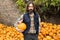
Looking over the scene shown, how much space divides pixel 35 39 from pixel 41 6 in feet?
13.9

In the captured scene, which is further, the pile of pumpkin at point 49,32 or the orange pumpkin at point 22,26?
the pile of pumpkin at point 49,32

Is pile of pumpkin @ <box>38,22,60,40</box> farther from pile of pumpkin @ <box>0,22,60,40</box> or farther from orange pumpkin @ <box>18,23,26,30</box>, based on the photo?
orange pumpkin @ <box>18,23,26,30</box>

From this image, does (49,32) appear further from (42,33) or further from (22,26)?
(22,26)

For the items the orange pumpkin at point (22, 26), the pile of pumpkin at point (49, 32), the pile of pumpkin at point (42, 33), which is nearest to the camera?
the orange pumpkin at point (22, 26)

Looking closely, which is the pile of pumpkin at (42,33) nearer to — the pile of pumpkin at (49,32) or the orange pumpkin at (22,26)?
the pile of pumpkin at (49,32)

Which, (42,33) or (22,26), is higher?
(22,26)

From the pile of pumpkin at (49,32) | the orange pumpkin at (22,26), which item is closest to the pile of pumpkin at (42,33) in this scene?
the pile of pumpkin at (49,32)

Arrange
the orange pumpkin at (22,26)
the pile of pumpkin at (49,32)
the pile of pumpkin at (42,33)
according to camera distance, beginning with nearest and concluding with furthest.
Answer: the orange pumpkin at (22,26), the pile of pumpkin at (49,32), the pile of pumpkin at (42,33)

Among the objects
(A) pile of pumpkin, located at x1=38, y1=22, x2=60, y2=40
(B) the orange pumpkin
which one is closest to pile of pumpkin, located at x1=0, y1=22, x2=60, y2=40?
(A) pile of pumpkin, located at x1=38, y1=22, x2=60, y2=40

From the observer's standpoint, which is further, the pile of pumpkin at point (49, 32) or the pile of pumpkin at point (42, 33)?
the pile of pumpkin at point (42, 33)

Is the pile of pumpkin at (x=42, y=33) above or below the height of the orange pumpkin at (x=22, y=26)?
below

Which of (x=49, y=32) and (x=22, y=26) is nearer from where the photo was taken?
(x=22, y=26)

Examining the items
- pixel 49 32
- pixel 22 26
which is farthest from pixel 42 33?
pixel 22 26

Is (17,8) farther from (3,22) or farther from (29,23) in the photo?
(29,23)
